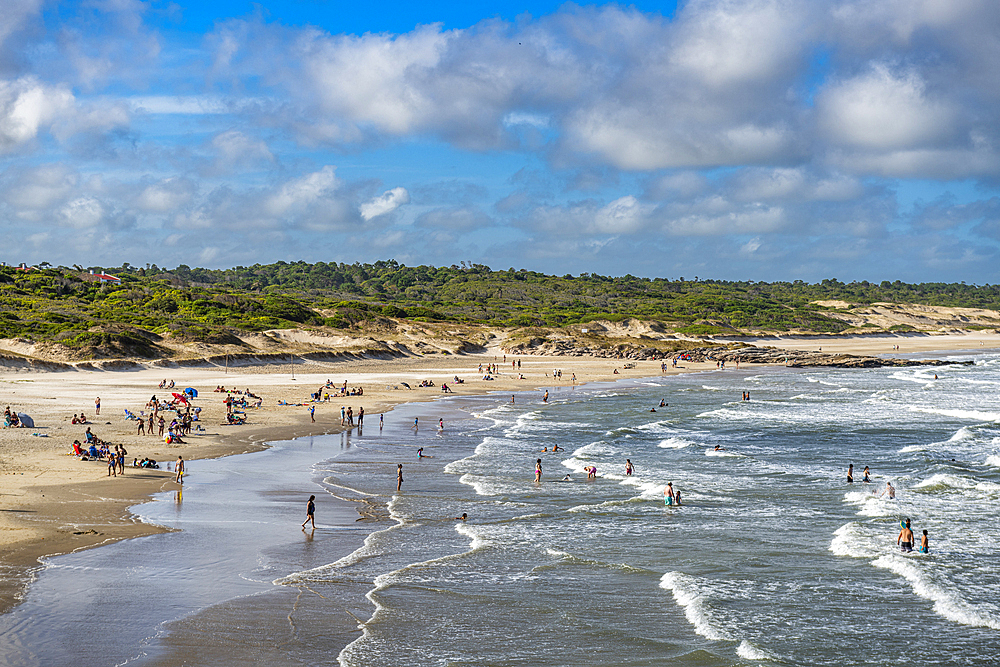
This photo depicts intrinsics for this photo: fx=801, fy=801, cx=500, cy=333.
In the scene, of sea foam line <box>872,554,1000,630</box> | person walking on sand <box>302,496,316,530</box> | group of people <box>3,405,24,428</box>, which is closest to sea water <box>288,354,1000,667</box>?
sea foam line <box>872,554,1000,630</box>

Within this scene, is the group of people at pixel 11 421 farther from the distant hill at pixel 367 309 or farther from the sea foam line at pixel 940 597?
the sea foam line at pixel 940 597

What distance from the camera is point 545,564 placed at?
749 inches

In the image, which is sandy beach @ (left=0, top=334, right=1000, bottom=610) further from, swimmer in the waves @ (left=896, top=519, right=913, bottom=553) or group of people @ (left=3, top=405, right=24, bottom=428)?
swimmer in the waves @ (left=896, top=519, right=913, bottom=553)

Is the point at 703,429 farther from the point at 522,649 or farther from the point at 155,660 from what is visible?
the point at 155,660

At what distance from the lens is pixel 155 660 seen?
500 inches


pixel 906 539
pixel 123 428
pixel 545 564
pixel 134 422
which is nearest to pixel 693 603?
pixel 545 564

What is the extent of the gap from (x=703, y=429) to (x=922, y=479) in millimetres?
13748

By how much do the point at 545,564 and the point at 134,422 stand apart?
25.7m

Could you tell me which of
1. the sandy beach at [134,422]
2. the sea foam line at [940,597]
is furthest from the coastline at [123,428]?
the sea foam line at [940,597]

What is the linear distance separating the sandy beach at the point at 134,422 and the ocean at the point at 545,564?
1277mm

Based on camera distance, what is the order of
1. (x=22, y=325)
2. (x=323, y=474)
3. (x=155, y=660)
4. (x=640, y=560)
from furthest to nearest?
(x=22, y=325) < (x=323, y=474) < (x=640, y=560) < (x=155, y=660)

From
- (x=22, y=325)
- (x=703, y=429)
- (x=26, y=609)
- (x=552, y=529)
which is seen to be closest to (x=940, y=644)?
(x=552, y=529)

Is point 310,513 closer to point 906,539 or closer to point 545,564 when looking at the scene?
point 545,564

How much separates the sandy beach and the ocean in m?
1.28
